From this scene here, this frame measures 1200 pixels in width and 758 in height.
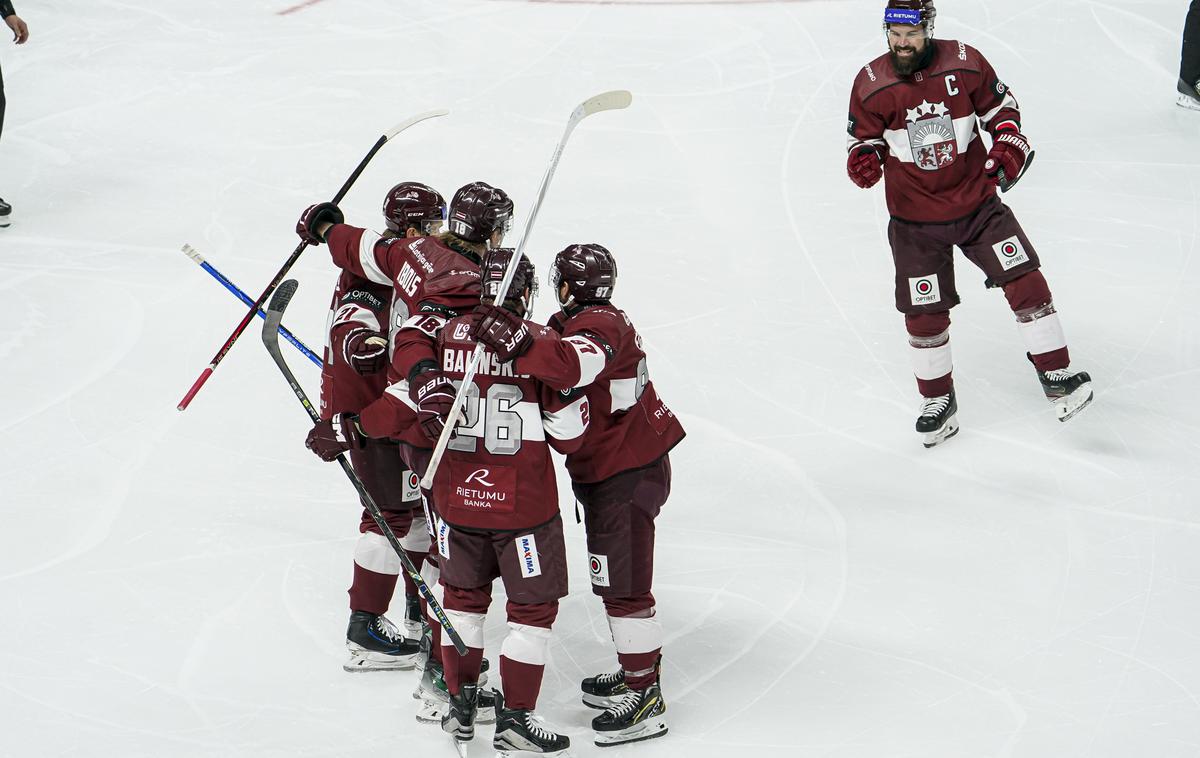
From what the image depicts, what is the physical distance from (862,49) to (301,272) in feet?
13.0

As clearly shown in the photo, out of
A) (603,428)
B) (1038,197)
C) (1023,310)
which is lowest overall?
(1038,197)

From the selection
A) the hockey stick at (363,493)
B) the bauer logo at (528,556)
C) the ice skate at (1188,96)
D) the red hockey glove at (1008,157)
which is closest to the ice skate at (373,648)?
the hockey stick at (363,493)

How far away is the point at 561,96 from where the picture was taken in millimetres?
7910

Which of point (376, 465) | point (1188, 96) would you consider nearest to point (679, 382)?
point (376, 465)

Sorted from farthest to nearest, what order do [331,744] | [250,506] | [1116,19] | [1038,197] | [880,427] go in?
[1116,19] → [1038,197] → [880,427] → [250,506] → [331,744]

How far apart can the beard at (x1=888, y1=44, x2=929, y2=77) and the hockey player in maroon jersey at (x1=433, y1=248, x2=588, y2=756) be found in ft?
6.68

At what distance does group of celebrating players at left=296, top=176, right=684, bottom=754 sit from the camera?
10.8 feet

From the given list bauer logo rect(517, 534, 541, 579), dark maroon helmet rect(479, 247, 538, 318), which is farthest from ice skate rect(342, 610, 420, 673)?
dark maroon helmet rect(479, 247, 538, 318)

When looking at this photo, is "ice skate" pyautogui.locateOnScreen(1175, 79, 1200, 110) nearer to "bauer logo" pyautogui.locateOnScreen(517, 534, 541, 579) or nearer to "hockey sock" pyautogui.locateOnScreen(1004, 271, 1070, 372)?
"hockey sock" pyautogui.locateOnScreen(1004, 271, 1070, 372)

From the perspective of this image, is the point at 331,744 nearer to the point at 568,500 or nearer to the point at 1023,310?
the point at 568,500

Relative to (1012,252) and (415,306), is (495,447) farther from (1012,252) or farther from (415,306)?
(1012,252)

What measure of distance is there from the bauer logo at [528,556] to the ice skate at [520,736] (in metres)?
0.33

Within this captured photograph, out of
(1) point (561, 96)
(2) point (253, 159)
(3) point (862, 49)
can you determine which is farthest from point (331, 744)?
(3) point (862, 49)

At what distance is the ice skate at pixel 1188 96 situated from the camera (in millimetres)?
7477
